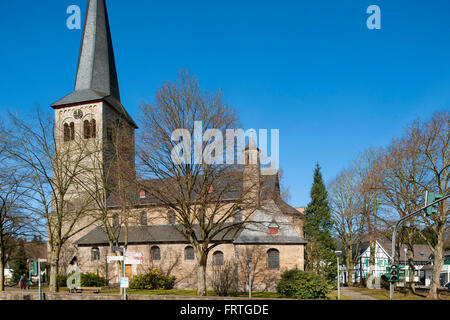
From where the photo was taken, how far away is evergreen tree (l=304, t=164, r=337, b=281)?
41838mm

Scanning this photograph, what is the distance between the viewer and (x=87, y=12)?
1842 inches

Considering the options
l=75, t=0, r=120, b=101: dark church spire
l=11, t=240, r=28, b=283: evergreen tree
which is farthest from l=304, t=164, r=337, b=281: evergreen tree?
l=11, t=240, r=28, b=283: evergreen tree

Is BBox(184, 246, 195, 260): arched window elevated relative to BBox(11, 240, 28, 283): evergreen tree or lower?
elevated

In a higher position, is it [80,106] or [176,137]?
[80,106]

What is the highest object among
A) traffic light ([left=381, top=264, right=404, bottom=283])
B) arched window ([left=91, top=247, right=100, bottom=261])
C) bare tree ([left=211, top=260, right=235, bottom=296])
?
traffic light ([left=381, top=264, right=404, bottom=283])

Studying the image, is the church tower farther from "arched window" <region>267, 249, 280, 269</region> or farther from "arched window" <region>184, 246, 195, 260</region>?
"arched window" <region>267, 249, 280, 269</region>

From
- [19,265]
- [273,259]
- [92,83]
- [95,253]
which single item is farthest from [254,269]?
[19,265]

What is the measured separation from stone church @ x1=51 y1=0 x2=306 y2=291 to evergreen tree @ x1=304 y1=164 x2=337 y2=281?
24.2 ft

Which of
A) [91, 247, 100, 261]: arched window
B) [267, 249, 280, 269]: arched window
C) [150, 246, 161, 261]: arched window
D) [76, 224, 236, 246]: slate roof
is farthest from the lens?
[91, 247, 100, 261]: arched window

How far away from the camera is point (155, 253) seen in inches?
1364

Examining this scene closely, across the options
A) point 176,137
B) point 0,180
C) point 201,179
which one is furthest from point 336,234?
point 0,180

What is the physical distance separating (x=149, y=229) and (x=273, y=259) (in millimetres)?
12508
